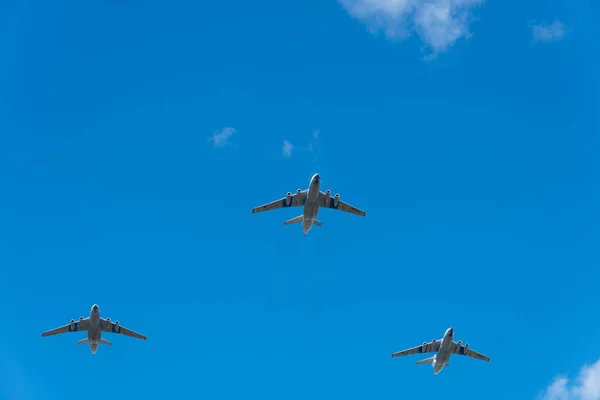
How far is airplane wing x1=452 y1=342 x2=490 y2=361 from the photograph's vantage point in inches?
4245

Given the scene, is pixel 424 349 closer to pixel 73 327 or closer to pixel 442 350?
pixel 442 350

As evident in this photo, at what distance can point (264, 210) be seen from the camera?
102812 mm

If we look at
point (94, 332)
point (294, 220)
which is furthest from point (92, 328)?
point (294, 220)

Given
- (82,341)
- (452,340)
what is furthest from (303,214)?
(82,341)

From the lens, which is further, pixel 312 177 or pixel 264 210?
pixel 264 210

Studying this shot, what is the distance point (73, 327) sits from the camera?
105375 millimetres

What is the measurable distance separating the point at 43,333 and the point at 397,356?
5621cm

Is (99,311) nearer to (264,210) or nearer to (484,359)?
(264,210)

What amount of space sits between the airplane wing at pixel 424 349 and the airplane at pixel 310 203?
76.8ft

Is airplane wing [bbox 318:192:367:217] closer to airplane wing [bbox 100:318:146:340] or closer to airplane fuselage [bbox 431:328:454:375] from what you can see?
airplane fuselage [bbox 431:328:454:375]

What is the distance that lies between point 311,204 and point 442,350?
3074cm

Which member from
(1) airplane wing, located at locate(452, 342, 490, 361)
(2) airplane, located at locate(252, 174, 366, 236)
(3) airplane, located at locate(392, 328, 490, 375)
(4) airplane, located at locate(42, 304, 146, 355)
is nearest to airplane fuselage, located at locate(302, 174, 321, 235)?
(2) airplane, located at locate(252, 174, 366, 236)

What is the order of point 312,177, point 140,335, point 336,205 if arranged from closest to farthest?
point 312,177, point 336,205, point 140,335

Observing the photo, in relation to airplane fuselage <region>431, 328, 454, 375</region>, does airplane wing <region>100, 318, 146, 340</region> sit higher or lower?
higher
